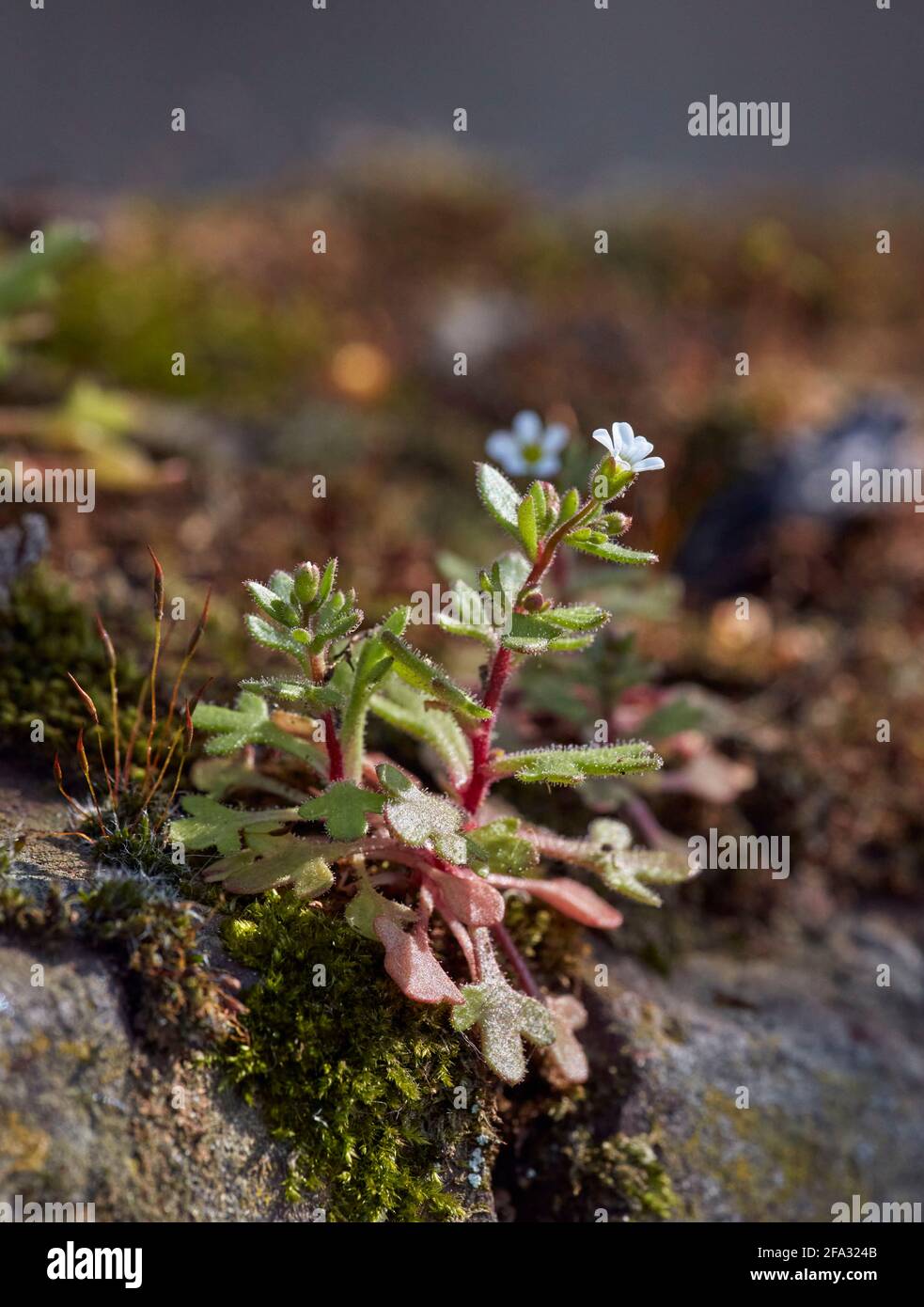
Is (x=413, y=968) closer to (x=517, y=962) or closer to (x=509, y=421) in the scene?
(x=517, y=962)

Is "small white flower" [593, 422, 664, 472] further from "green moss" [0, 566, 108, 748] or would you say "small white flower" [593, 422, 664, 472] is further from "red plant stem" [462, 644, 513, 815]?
"green moss" [0, 566, 108, 748]

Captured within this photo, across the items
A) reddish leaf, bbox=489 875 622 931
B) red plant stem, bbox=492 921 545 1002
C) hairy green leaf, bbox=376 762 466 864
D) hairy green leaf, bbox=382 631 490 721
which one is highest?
hairy green leaf, bbox=382 631 490 721

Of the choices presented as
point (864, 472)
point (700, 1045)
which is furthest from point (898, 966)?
point (864, 472)

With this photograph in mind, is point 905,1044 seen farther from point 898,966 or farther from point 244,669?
point 244,669

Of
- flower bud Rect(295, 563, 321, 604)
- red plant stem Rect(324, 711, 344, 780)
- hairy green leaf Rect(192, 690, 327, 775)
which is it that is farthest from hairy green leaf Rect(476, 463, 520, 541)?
hairy green leaf Rect(192, 690, 327, 775)

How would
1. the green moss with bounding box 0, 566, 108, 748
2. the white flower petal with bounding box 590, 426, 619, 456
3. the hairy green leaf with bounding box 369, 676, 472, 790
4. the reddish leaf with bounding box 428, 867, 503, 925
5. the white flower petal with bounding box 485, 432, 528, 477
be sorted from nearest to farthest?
the white flower petal with bounding box 590, 426, 619, 456, the reddish leaf with bounding box 428, 867, 503, 925, the hairy green leaf with bounding box 369, 676, 472, 790, the green moss with bounding box 0, 566, 108, 748, the white flower petal with bounding box 485, 432, 528, 477

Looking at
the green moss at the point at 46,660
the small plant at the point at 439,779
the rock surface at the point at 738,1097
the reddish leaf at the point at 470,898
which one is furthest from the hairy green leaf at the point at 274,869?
the rock surface at the point at 738,1097
